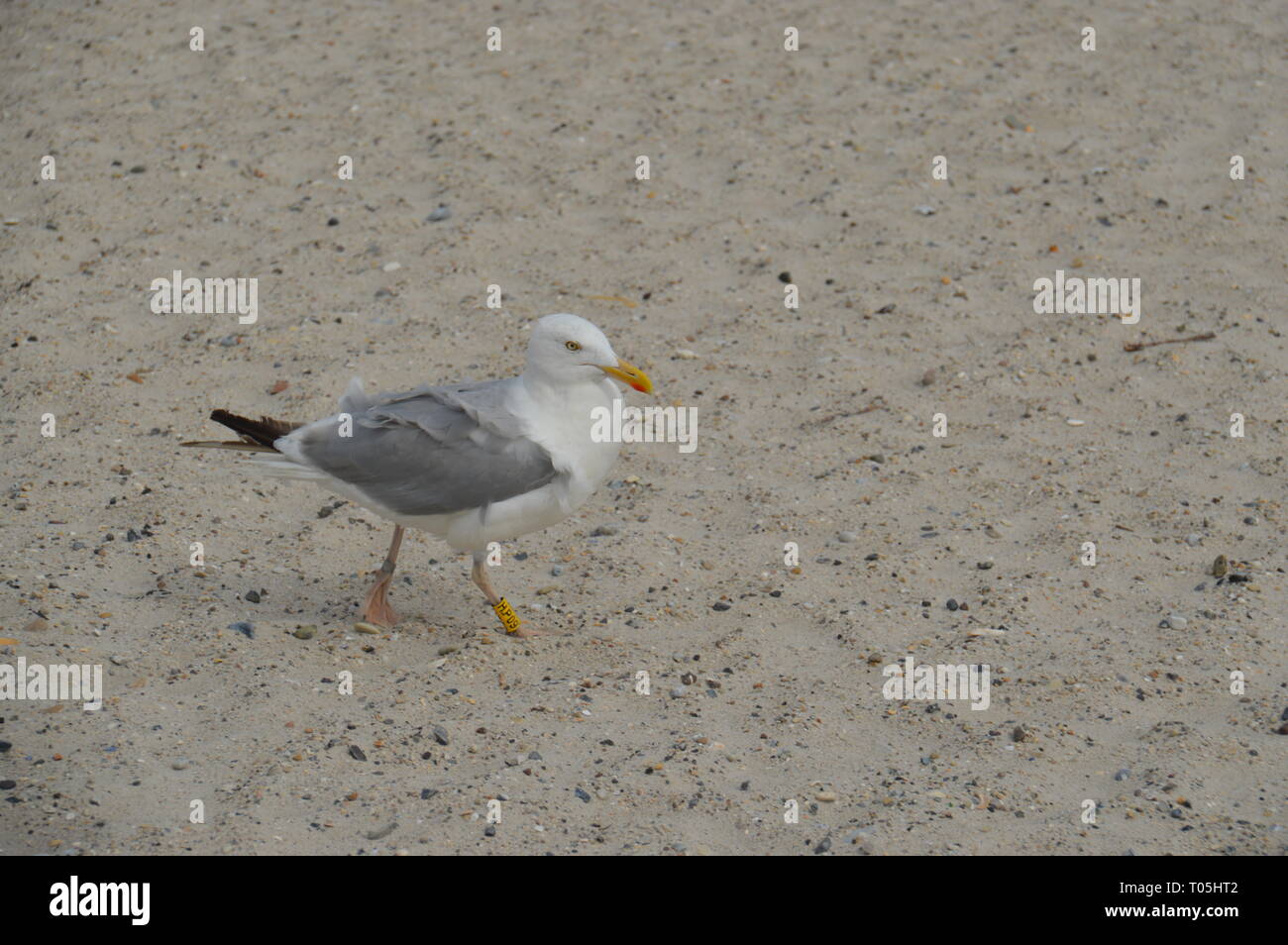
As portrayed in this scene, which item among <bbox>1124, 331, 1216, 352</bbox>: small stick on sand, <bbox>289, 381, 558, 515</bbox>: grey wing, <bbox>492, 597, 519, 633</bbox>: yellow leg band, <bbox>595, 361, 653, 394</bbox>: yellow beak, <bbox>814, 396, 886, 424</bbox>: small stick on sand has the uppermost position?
<bbox>1124, 331, 1216, 352</bbox>: small stick on sand

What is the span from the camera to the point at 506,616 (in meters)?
5.17

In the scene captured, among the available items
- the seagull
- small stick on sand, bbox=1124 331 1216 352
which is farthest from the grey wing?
small stick on sand, bbox=1124 331 1216 352

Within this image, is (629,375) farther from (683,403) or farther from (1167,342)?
(1167,342)

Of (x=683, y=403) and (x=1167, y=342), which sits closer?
(x=683, y=403)

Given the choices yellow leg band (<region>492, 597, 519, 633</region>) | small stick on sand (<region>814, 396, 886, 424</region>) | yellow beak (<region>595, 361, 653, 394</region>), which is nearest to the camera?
yellow beak (<region>595, 361, 653, 394</region>)

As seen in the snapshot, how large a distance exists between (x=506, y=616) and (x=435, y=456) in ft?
2.14

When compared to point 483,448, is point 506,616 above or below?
below

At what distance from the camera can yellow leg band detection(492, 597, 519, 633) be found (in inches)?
203

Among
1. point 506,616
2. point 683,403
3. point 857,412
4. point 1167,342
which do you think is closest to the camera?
point 506,616

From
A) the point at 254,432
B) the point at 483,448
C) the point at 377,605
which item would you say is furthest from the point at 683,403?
the point at 254,432

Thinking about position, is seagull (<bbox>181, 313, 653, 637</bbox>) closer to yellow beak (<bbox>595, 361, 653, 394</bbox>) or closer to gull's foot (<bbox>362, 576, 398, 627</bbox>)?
yellow beak (<bbox>595, 361, 653, 394</bbox>)

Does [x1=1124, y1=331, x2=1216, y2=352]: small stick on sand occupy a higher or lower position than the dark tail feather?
higher

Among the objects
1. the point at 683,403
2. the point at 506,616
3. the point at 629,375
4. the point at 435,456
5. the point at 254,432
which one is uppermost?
the point at 683,403

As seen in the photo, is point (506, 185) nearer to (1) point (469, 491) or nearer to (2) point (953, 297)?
(2) point (953, 297)
